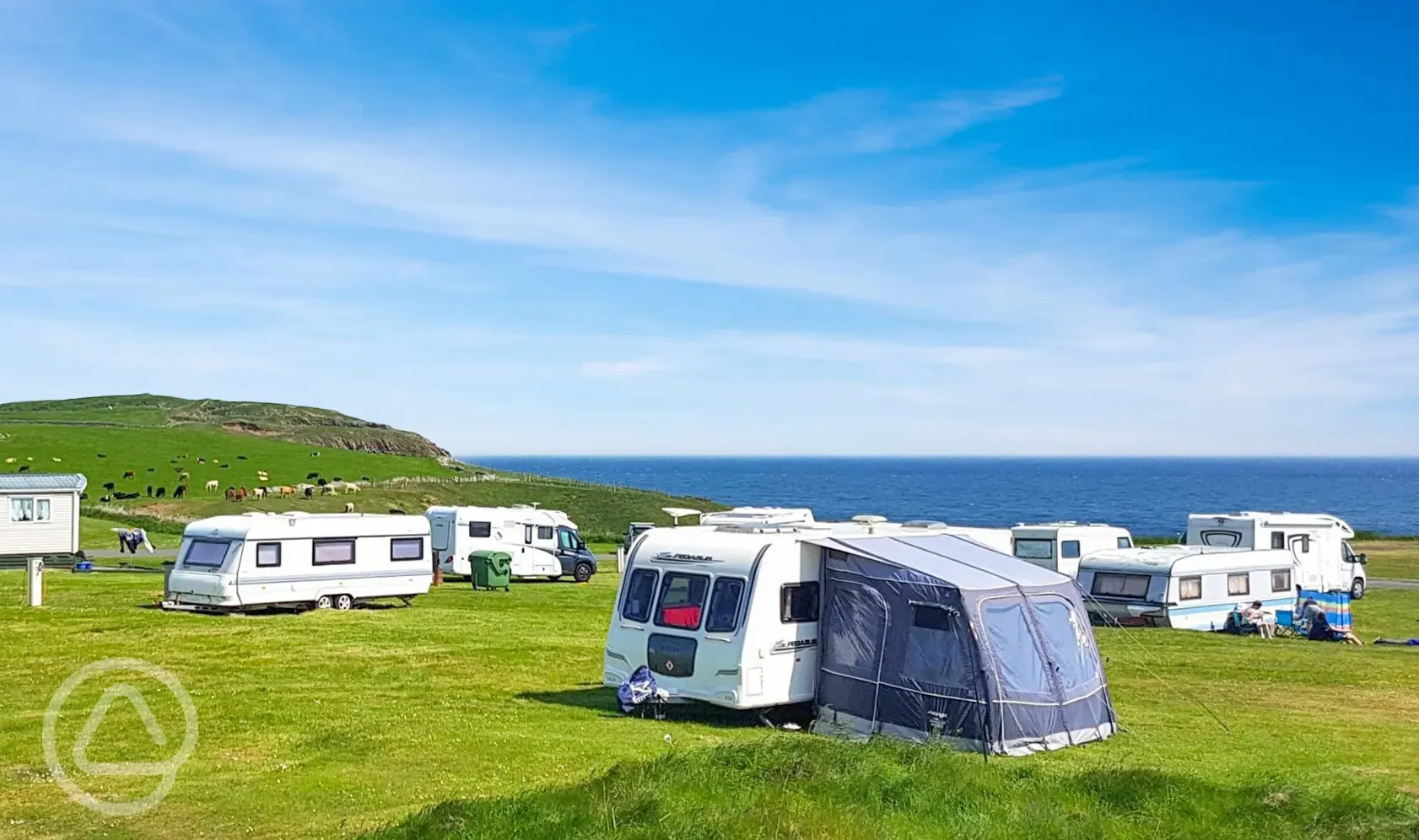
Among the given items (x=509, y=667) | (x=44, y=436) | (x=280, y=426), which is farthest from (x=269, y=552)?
(x=280, y=426)

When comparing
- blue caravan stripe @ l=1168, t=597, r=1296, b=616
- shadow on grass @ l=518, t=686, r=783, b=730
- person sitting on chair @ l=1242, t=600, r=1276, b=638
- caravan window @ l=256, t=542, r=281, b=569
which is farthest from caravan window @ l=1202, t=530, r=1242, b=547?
caravan window @ l=256, t=542, r=281, b=569

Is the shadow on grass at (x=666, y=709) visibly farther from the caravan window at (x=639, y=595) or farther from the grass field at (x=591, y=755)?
the caravan window at (x=639, y=595)

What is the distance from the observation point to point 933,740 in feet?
50.2

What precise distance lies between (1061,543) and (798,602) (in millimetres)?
22230

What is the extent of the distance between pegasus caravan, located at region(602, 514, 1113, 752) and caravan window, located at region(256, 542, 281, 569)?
13.6 meters

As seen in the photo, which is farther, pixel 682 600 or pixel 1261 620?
pixel 1261 620

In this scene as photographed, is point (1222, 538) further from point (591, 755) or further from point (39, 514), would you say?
point (39, 514)

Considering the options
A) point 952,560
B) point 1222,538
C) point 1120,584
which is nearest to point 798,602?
point 952,560

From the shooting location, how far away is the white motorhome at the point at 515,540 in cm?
4041

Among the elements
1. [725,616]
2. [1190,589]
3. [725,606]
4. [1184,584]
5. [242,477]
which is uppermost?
[242,477]

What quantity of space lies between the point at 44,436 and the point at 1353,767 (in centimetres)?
10378

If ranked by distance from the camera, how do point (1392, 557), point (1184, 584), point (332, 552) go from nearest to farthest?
1. point (332, 552)
2. point (1184, 584)
3. point (1392, 557)

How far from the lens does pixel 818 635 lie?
17.0m

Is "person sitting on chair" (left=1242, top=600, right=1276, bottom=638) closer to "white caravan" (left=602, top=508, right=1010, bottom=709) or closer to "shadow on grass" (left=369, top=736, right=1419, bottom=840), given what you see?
"white caravan" (left=602, top=508, right=1010, bottom=709)
